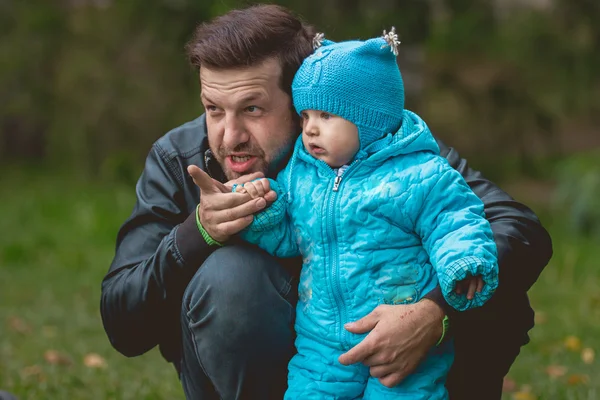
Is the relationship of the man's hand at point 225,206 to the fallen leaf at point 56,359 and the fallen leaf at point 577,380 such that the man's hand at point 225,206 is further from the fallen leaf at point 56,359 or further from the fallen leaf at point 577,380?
the fallen leaf at point 56,359

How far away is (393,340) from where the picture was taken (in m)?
2.56

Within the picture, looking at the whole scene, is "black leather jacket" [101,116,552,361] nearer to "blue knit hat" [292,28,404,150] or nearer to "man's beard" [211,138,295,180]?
"man's beard" [211,138,295,180]

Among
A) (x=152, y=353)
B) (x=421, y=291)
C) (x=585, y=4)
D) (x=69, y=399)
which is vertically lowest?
(x=152, y=353)

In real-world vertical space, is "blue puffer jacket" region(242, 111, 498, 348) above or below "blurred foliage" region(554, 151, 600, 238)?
above

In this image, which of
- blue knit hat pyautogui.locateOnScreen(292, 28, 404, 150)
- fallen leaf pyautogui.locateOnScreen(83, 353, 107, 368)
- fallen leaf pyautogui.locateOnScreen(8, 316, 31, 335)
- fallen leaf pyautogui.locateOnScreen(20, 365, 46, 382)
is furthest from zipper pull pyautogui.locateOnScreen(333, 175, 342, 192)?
fallen leaf pyautogui.locateOnScreen(8, 316, 31, 335)

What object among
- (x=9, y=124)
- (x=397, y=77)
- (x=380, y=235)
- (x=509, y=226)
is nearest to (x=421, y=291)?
(x=380, y=235)

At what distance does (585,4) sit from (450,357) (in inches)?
240

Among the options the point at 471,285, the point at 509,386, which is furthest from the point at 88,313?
the point at 471,285

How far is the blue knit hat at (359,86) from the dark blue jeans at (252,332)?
19.7 inches

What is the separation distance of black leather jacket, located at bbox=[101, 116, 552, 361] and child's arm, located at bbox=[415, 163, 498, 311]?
245mm

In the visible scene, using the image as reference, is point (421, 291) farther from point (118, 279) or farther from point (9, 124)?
point (9, 124)

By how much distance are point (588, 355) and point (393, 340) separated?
2.30 metres

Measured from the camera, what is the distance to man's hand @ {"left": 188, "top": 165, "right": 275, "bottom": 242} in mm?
2645

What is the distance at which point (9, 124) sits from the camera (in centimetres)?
1093
